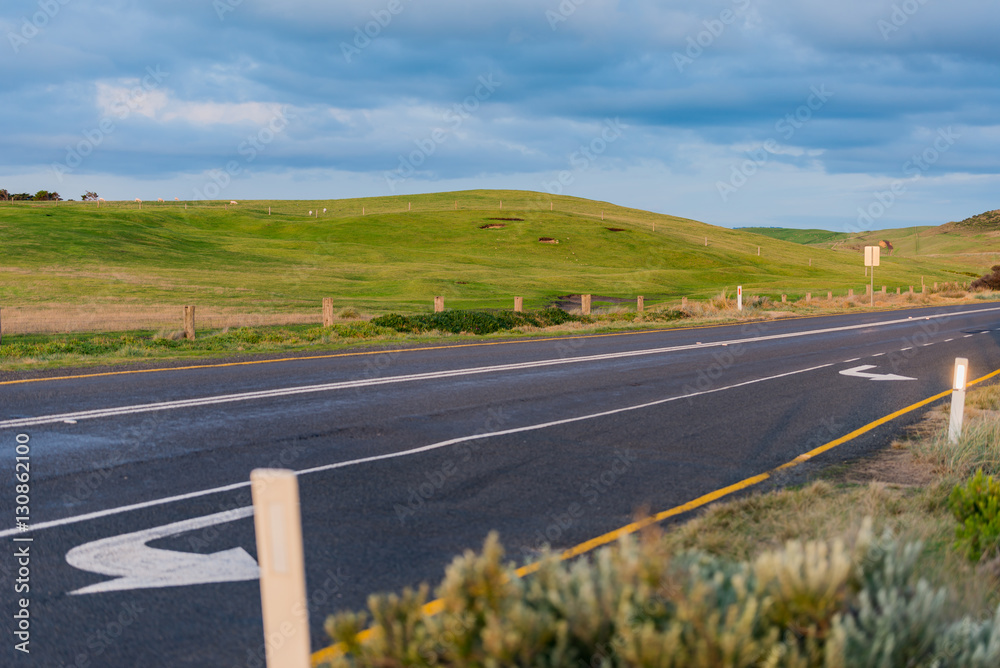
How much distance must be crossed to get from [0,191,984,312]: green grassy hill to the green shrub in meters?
36.6

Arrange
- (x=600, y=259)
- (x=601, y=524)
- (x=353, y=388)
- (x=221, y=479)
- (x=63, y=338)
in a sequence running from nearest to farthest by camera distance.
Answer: (x=601, y=524) < (x=221, y=479) < (x=353, y=388) < (x=63, y=338) < (x=600, y=259)

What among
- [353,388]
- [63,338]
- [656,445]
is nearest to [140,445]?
[353,388]

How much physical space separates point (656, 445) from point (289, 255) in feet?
242

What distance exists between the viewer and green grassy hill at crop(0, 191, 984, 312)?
50.7 meters

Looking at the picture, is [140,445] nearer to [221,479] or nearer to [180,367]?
[221,479]

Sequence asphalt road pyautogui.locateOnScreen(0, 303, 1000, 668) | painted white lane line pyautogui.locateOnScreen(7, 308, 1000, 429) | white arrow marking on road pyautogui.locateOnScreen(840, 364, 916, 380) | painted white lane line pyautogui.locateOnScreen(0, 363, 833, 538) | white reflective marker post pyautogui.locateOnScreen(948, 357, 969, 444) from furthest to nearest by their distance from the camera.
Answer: white arrow marking on road pyautogui.locateOnScreen(840, 364, 916, 380)
painted white lane line pyautogui.locateOnScreen(7, 308, 1000, 429)
white reflective marker post pyautogui.locateOnScreen(948, 357, 969, 444)
painted white lane line pyautogui.locateOnScreen(0, 363, 833, 538)
asphalt road pyautogui.locateOnScreen(0, 303, 1000, 668)

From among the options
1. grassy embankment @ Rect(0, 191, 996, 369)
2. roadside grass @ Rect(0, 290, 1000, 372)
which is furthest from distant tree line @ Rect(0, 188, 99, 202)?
roadside grass @ Rect(0, 290, 1000, 372)

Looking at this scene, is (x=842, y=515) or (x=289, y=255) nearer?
(x=842, y=515)

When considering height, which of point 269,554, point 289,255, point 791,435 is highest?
point 289,255

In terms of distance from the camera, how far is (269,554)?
270 centimetres

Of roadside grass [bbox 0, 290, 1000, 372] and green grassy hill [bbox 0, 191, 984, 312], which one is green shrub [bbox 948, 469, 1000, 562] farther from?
green grassy hill [bbox 0, 191, 984, 312]

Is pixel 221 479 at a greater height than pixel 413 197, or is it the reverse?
pixel 413 197

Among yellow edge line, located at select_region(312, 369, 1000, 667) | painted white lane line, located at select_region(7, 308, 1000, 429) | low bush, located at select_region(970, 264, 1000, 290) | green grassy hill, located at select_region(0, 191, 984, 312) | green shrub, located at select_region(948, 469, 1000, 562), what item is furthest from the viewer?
low bush, located at select_region(970, 264, 1000, 290)

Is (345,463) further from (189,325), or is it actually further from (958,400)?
(189,325)
